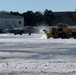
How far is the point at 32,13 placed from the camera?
425 ft

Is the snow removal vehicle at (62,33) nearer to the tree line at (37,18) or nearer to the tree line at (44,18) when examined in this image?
the tree line at (44,18)

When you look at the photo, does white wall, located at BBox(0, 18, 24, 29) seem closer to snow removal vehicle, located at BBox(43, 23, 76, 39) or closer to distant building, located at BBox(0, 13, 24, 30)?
distant building, located at BBox(0, 13, 24, 30)

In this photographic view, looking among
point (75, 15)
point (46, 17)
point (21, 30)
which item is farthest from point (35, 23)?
point (21, 30)

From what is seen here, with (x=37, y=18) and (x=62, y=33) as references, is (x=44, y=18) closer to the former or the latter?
(x=37, y=18)

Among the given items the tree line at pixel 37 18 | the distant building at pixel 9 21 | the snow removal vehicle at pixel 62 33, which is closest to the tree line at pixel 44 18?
the tree line at pixel 37 18

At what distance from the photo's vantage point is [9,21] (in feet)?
371

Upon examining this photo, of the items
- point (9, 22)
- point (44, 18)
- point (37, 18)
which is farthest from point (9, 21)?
point (44, 18)

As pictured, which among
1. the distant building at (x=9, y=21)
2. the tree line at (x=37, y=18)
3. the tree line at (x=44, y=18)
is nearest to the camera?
the distant building at (x=9, y=21)

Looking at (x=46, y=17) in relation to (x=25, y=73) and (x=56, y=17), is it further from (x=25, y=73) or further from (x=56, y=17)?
(x=25, y=73)

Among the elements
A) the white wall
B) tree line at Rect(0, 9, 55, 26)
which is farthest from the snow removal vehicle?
tree line at Rect(0, 9, 55, 26)

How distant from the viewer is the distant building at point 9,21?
359 ft

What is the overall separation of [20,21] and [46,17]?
13515mm

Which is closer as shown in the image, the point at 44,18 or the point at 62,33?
the point at 62,33

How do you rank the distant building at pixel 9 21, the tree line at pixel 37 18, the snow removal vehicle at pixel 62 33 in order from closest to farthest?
the snow removal vehicle at pixel 62 33
the distant building at pixel 9 21
the tree line at pixel 37 18
